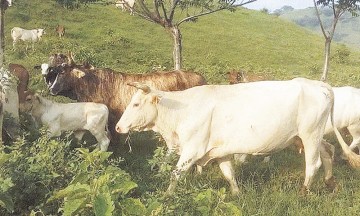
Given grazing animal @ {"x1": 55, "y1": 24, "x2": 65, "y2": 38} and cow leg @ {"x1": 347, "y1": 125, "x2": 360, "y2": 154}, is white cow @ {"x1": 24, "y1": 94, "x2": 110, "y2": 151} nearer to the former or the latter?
cow leg @ {"x1": 347, "y1": 125, "x2": 360, "y2": 154}

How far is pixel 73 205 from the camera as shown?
4.06 m

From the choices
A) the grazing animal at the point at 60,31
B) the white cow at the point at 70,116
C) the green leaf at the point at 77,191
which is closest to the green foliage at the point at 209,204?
the green leaf at the point at 77,191

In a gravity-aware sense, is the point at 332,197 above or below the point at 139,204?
below

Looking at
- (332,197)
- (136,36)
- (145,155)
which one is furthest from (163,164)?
(136,36)

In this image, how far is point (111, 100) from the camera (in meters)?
9.59

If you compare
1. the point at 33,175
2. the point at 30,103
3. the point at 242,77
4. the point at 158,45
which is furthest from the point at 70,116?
the point at 158,45

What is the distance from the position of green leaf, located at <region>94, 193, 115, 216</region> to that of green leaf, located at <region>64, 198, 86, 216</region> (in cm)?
16

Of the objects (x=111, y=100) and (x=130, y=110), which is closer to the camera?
(x=130, y=110)

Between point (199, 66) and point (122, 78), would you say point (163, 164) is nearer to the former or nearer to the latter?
point (122, 78)

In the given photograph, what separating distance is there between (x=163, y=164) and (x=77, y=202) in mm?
1131

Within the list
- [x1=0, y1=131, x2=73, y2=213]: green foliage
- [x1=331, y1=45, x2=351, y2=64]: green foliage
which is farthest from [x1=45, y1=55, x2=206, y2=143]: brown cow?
[x1=331, y1=45, x2=351, y2=64]: green foliage

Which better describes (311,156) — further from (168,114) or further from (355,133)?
(355,133)

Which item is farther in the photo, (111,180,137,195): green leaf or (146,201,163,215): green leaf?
(111,180,137,195): green leaf

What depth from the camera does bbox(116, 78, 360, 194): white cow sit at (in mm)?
6430
